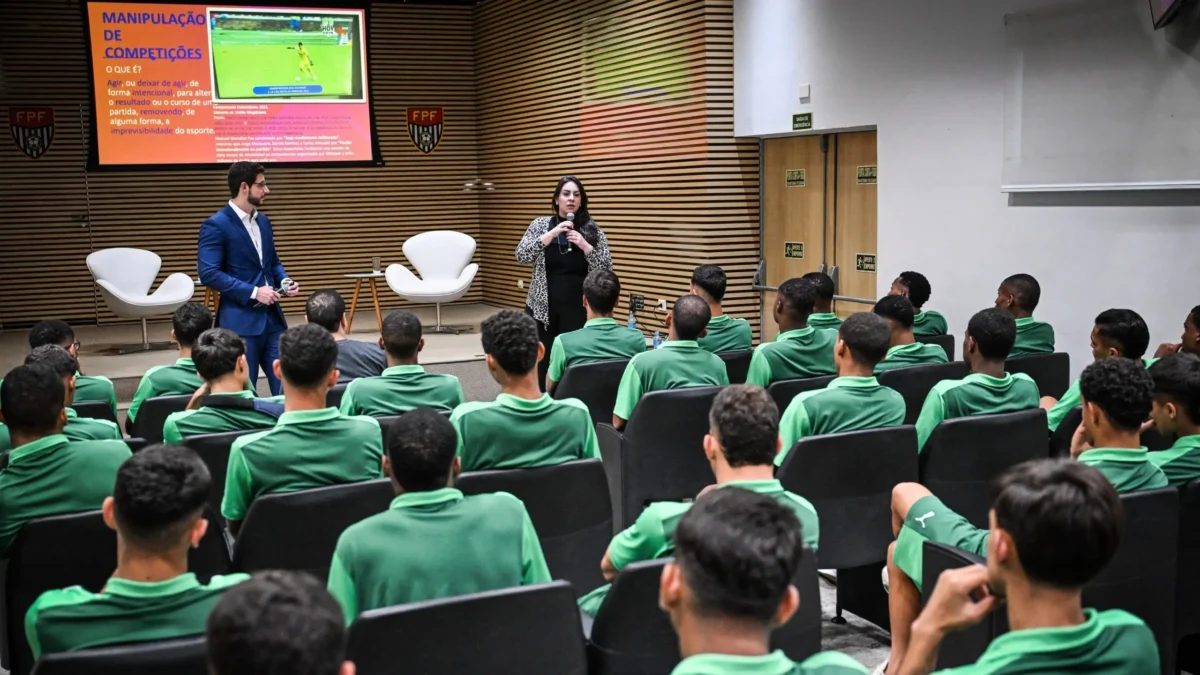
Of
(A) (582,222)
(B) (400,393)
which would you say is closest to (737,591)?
(B) (400,393)

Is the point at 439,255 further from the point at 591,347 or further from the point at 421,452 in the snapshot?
the point at 421,452

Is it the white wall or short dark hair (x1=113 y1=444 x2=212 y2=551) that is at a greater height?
the white wall

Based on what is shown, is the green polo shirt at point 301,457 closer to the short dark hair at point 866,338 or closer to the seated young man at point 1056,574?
the short dark hair at point 866,338

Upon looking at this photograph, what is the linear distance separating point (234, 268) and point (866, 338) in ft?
13.3

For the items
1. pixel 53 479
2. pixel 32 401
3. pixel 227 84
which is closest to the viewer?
pixel 53 479

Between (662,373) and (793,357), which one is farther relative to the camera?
(793,357)

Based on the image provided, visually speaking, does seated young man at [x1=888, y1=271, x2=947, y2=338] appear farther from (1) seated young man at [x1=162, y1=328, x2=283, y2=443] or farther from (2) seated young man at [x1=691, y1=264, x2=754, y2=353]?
(1) seated young man at [x1=162, y1=328, x2=283, y2=443]

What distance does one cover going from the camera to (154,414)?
4.34 metres

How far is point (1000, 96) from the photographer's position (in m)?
6.93

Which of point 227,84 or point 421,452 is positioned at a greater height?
point 227,84

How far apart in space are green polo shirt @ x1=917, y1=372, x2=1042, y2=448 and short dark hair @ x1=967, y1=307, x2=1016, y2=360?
104 mm

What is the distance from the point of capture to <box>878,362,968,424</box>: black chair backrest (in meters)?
4.49

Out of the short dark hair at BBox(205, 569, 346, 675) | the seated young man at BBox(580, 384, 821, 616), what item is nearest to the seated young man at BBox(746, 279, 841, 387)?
the seated young man at BBox(580, 384, 821, 616)

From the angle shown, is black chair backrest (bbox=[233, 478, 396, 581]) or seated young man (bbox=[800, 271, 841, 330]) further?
seated young man (bbox=[800, 271, 841, 330])
